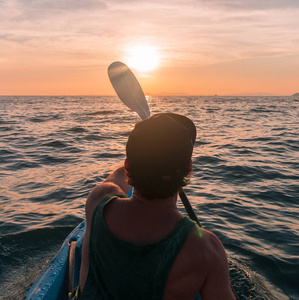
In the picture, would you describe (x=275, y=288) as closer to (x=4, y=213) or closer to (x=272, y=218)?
(x=272, y=218)

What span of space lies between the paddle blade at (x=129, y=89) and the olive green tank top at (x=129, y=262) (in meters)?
1.99

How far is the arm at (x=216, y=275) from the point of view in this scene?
1.54 m

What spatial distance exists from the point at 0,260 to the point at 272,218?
15.9ft

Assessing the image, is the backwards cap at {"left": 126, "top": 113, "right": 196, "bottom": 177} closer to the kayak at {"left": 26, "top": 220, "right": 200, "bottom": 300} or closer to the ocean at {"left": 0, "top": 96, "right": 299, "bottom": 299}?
the kayak at {"left": 26, "top": 220, "right": 200, "bottom": 300}

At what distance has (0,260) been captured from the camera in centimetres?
476

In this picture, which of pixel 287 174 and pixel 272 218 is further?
pixel 287 174

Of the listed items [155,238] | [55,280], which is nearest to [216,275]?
[155,238]

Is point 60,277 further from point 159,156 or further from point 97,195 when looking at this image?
point 159,156

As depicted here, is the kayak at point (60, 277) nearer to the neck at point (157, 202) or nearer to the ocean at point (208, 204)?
the ocean at point (208, 204)

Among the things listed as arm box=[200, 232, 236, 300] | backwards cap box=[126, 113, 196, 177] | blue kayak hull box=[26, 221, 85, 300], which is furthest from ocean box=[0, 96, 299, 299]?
backwards cap box=[126, 113, 196, 177]

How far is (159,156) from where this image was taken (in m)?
1.57

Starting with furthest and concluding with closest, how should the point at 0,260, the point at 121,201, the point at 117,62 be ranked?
the point at 0,260 → the point at 117,62 → the point at 121,201

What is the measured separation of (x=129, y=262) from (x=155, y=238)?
171mm

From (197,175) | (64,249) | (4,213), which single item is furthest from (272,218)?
(4,213)
